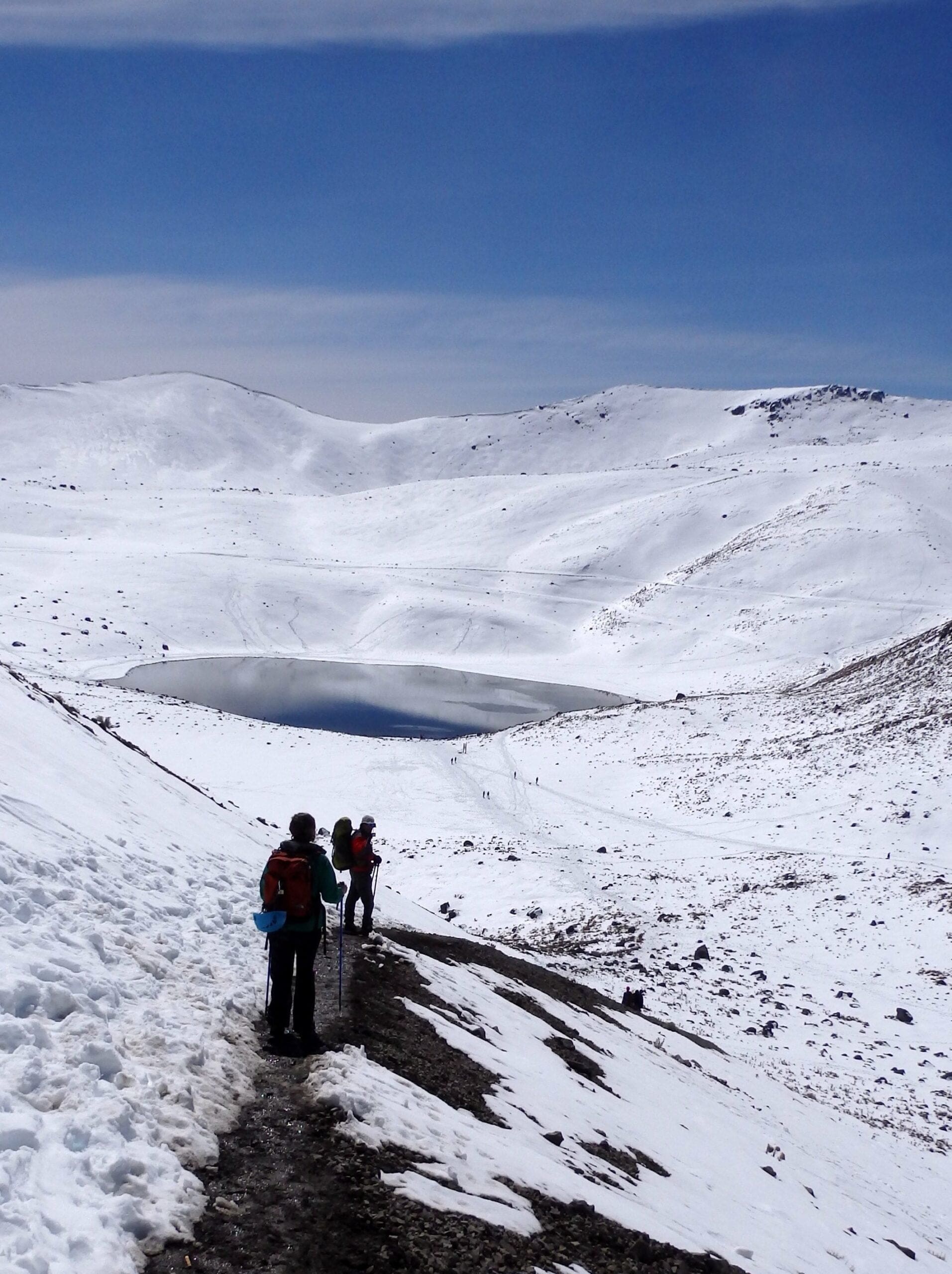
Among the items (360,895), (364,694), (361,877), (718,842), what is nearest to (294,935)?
(361,877)

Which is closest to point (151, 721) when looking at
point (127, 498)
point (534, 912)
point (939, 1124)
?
point (534, 912)

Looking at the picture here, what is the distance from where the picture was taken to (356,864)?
44.1ft

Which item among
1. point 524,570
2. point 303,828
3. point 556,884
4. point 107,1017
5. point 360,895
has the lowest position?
point 556,884

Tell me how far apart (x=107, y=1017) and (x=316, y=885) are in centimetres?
201

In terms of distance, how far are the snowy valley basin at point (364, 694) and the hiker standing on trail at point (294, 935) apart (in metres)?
42.5

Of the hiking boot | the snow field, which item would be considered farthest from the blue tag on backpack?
the snow field

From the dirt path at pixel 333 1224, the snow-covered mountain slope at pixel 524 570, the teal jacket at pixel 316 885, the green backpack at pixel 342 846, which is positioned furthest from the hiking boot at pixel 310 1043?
the snow-covered mountain slope at pixel 524 570

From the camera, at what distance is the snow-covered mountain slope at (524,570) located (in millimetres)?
74000

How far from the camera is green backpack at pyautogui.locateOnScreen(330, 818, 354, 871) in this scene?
13.3 m

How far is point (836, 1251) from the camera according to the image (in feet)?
31.4

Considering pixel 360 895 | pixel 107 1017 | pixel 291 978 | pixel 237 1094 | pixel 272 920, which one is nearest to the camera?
pixel 237 1094

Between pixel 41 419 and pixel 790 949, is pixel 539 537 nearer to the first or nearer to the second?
pixel 790 949

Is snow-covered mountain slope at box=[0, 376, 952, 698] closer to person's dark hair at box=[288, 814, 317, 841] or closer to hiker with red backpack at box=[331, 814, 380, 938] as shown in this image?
hiker with red backpack at box=[331, 814, 380, 938]

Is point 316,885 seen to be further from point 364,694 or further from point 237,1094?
point 364,694
